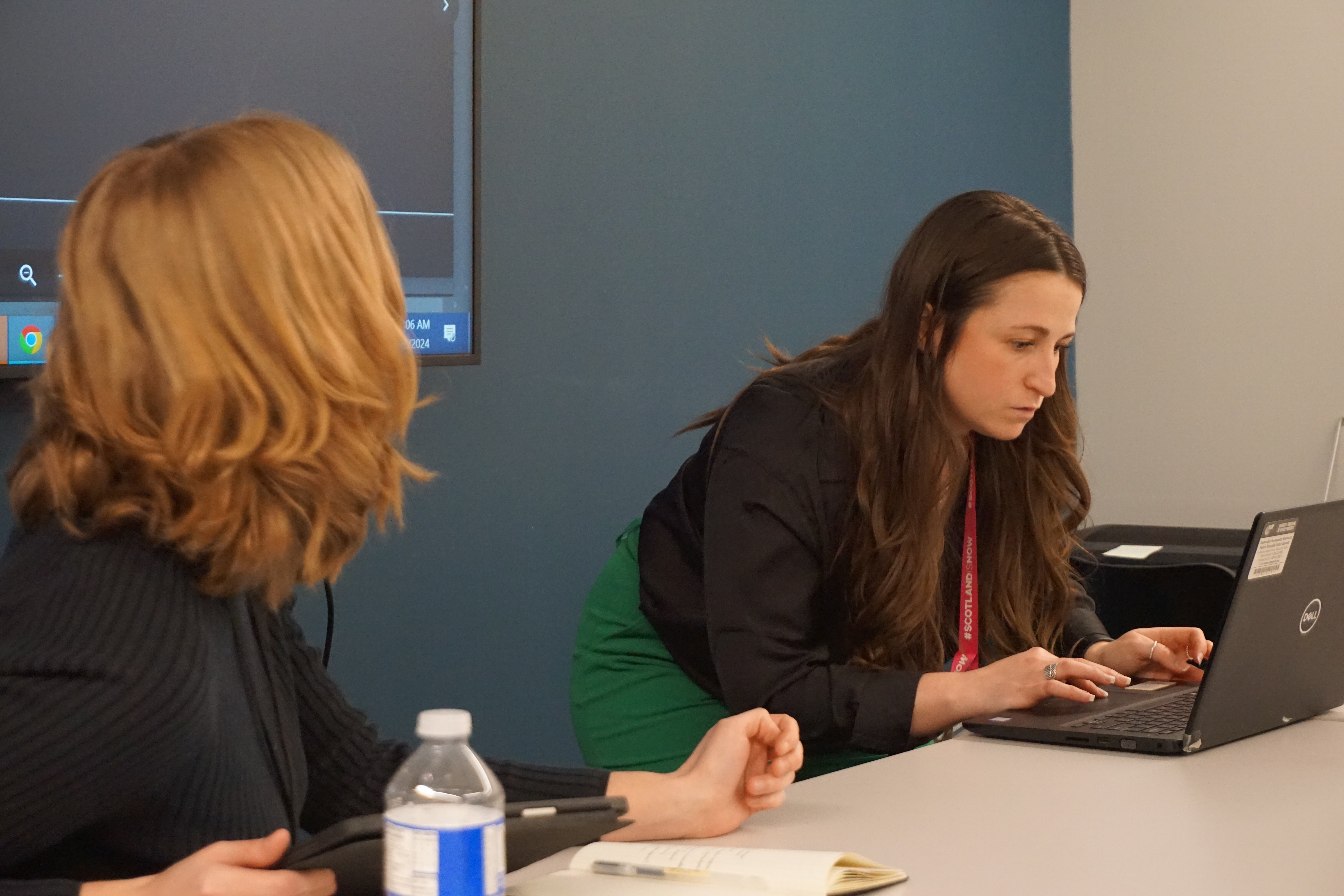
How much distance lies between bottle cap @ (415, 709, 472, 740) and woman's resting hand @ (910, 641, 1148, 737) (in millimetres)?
916

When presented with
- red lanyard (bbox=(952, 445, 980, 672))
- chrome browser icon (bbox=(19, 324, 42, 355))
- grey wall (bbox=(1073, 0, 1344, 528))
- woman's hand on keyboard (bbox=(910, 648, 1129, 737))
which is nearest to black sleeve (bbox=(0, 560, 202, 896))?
woman's hand on keyboard (bbox=(910, 648, 1129, 737))

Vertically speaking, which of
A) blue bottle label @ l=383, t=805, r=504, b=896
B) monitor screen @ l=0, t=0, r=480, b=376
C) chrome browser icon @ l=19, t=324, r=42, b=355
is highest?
monitor screen @ l=0, t=0, r=480, b=376

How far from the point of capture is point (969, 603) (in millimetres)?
1951

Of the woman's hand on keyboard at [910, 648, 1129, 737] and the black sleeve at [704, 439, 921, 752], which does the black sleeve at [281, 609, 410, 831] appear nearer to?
the black sleeve at [704, 439, 921, 752]

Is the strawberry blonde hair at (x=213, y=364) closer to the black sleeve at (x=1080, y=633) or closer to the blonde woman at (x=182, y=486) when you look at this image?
the blonde woman at (x=182, y=486)

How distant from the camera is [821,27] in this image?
3.32m

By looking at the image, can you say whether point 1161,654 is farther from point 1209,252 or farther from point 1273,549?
point 1209,252

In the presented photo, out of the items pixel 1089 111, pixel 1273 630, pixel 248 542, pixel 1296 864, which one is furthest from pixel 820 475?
pixel 1089 111

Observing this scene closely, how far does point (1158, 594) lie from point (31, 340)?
2.31m

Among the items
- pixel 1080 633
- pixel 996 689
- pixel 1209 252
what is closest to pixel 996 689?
pixel 996 689

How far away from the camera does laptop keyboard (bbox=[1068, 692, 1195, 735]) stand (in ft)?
5.18

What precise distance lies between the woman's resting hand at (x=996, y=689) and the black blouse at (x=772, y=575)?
24mm

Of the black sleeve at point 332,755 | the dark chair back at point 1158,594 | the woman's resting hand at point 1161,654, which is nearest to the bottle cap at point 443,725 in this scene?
the black sleeve at point 332,755

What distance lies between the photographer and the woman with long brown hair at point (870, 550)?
1719mm
